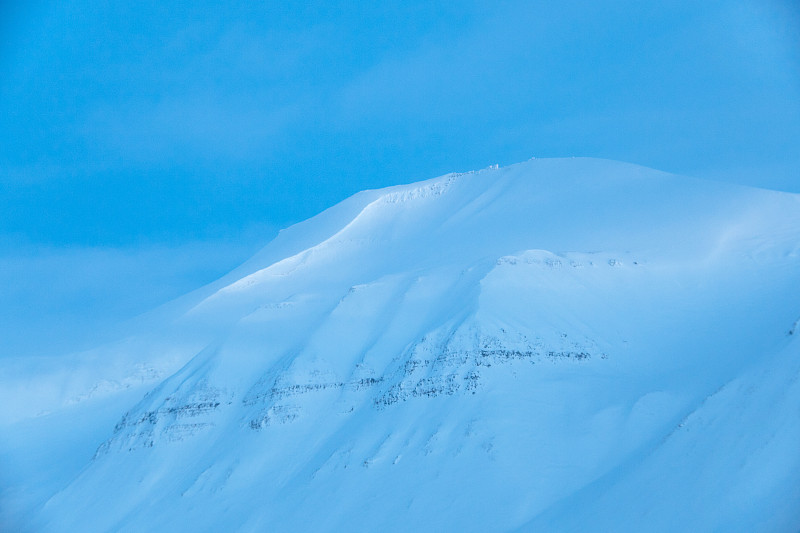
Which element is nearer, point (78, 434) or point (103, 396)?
point (78, 434)

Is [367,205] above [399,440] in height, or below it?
above

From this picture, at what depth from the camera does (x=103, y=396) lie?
4299 inches

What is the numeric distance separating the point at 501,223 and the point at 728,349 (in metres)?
51.1

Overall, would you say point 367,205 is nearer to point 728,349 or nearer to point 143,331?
point 143,331

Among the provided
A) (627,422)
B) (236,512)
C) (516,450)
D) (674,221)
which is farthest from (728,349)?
(236,512)

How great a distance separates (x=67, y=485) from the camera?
87.7 meters

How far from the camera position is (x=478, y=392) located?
75.1m

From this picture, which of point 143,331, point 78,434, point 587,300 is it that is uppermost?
point 143,331

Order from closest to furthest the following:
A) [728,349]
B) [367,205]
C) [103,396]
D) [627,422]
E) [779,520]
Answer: [779,520], [627,422], [728,349], [103,396], [367,205]

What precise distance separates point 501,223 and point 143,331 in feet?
173

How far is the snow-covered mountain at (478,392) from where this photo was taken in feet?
195

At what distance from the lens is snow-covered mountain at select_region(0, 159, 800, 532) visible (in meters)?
59.4

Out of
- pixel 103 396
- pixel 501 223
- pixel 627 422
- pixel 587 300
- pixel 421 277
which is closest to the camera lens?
pixel 627 422

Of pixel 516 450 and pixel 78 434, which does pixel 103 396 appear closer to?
pixel 78 434
